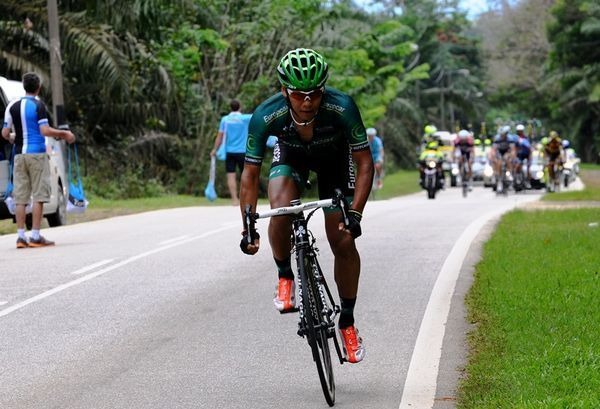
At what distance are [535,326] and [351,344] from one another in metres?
1.78

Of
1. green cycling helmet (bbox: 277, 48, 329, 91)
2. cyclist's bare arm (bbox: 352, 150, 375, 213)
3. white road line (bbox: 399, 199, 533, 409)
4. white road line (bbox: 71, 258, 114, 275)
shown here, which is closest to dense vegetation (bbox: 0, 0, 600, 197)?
white road line (bbox: 71, 258, 114, 275)

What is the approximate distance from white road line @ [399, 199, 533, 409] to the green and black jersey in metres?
1.13

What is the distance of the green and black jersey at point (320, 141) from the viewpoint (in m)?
7.39

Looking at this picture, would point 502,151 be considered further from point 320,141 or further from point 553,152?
point 320,141

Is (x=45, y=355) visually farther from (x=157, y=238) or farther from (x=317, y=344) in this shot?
(x=157, y=238)

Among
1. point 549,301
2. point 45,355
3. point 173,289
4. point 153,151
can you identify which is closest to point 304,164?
point 45,355

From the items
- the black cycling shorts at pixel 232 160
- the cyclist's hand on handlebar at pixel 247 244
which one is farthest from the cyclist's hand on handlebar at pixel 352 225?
the black cycling shorts at pixel 232 160

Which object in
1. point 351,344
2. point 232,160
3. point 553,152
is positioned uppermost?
point 351,344

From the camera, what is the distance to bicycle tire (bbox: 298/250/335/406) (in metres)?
6.95

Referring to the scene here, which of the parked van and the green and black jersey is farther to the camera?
the parked van

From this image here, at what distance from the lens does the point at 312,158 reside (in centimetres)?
757

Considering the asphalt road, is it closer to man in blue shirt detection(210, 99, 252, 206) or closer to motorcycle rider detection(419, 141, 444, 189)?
man in blue shirt detection(210, 99, 252, 206)

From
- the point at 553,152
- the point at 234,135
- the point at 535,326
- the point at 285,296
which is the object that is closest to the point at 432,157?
the point at 553,152

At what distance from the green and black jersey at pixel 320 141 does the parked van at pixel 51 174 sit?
34.4ft
